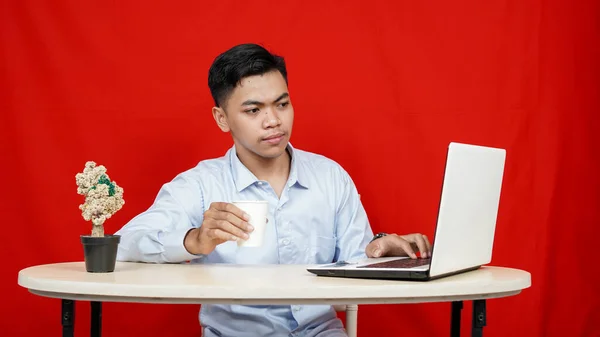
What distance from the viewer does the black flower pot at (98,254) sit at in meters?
1.69

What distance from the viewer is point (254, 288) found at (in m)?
1.42

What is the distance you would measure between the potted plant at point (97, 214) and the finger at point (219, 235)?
213 mm

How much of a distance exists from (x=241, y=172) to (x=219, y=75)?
34cm

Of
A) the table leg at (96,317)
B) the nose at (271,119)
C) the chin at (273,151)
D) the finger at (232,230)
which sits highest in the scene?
the nose at (271,119)

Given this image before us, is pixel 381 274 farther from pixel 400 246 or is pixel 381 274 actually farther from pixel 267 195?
pixel 267 195

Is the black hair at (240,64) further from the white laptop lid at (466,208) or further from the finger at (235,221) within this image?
the white laptop lid at (466,208)

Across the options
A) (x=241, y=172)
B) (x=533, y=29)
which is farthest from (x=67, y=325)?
(x=533, y=29)

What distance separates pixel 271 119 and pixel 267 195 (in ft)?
0.78

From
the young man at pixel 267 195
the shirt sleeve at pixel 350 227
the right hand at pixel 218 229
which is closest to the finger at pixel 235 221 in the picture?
the right hand at pixel 218 229

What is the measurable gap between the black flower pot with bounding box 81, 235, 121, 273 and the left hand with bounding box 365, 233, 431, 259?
704mm

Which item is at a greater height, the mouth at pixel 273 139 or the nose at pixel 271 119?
the nose at pixel 271 119

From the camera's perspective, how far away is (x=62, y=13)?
2.97m

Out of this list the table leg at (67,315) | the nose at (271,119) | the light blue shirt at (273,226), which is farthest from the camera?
the nose at (271,119)

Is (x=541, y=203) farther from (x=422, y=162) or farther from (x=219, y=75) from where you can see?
(x=219, y=75)
